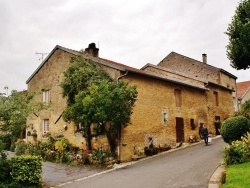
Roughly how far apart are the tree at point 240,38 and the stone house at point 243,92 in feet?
85.5

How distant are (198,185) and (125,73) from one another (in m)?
11.2

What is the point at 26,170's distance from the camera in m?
13.3

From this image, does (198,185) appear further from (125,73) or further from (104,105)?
(125,73)

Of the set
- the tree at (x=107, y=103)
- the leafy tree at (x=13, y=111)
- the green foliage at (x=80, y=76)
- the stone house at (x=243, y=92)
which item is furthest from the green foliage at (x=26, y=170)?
the stone house at (x=243, y=92)

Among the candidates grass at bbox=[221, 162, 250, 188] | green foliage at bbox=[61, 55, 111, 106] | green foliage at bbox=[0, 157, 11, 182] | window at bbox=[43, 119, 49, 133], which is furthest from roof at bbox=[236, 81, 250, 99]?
green foliage at bbox=[0, 157, 11, 182]

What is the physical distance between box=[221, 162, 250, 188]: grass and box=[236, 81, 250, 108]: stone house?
33.5 meters

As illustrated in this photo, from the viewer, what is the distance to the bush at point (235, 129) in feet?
54.5

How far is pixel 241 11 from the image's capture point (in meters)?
18.9

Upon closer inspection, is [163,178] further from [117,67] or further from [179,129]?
[179,129]

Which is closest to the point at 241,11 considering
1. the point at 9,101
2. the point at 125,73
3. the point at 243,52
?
the point at 243,52

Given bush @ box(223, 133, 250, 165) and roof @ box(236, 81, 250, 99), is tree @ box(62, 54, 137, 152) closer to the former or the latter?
bush @ box(223, 133, 250, 165)

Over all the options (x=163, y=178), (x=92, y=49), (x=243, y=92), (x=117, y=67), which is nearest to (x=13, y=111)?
(x=163, y=178)

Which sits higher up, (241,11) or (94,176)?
(241,11)

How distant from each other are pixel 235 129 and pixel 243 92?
31.5 metres
